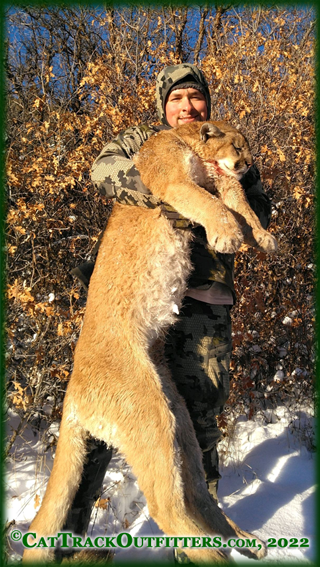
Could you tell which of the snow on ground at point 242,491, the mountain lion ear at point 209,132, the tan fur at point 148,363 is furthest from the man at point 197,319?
the snow on ground at point 242,491

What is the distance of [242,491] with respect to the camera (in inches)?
165

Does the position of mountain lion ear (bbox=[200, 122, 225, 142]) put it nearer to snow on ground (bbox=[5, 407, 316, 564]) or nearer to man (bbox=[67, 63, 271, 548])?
man (bbox=[67, 63, 271, 548])

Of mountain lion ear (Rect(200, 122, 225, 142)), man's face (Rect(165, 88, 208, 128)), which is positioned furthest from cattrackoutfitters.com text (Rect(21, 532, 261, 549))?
man's face (Rect(165, 88, 208, 128))

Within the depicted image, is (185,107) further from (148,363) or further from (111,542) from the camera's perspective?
(111,542)

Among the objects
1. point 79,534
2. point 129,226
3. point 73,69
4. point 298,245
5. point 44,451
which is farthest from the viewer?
point 73,69

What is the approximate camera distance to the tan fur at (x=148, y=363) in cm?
227

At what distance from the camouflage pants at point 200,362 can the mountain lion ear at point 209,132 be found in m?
1.13

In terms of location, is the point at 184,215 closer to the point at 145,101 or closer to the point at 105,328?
the point at 105,328

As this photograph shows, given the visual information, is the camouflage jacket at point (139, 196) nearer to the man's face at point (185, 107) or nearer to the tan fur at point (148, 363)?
the tan fur at point (148, 363)

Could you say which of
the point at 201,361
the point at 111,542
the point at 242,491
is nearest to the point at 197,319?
the point at 201,361

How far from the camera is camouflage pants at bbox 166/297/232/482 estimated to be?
2857 mm

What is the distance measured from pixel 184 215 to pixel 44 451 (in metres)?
3.21

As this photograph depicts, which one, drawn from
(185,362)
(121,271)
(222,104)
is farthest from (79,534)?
(222,104)

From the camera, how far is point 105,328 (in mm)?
2531
